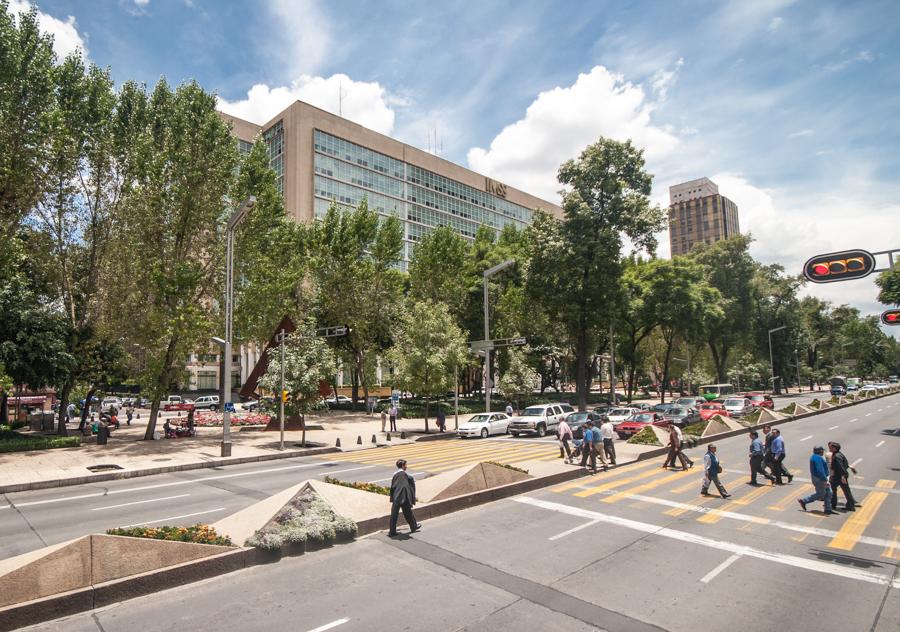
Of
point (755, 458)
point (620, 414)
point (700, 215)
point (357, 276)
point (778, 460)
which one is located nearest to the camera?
point (778, 460)

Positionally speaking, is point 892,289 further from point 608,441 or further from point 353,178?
point 353,178

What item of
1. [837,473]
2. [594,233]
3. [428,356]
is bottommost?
[837,473]

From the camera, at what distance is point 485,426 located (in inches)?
1254

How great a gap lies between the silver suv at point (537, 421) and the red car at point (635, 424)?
10.6 feet

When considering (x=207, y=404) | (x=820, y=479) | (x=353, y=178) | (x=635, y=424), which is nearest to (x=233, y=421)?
(x=207, y=404)

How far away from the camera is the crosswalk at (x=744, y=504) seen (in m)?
10.8


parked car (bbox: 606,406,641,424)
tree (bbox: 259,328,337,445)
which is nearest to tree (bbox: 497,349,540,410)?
parked car (bbox: 606,406,641,424)

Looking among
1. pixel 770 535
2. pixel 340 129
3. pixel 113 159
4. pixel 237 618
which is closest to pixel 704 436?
pixel 770 535

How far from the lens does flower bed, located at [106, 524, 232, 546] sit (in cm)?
844

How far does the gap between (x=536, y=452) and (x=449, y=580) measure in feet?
51.3

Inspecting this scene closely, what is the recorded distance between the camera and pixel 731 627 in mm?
6746

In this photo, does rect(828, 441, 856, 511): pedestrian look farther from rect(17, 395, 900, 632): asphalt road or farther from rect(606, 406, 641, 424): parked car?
rect(606, 406, 641, 424): parked car

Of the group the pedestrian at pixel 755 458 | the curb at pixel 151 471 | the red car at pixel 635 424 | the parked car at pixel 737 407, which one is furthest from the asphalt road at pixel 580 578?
the parked car at pixel 737 407

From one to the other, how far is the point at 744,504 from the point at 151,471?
1942 centimetres
